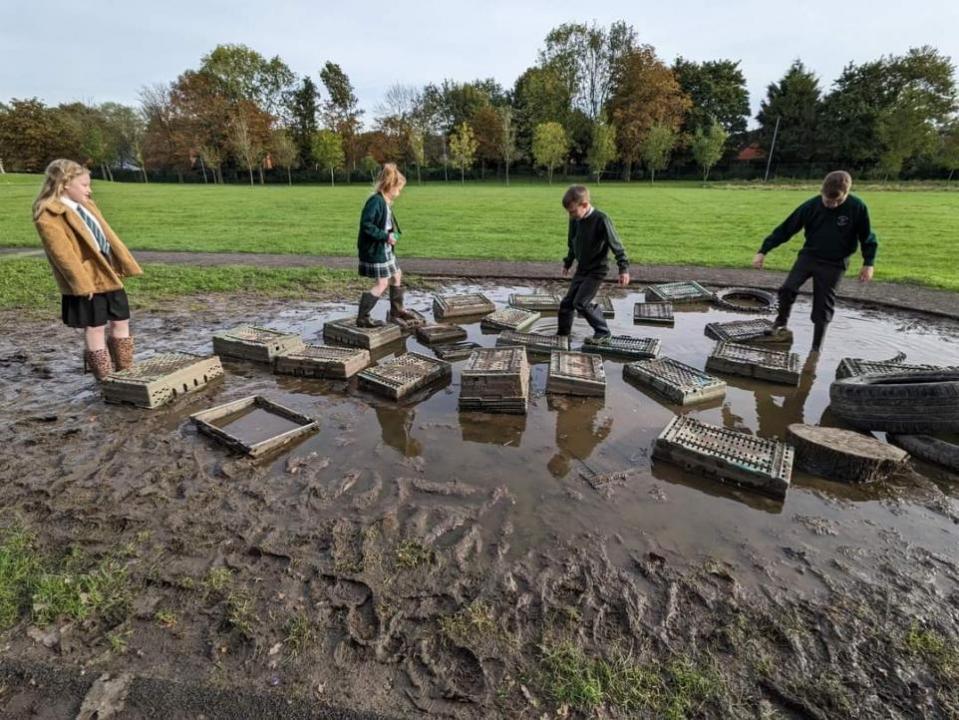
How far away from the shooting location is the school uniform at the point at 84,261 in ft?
14.6

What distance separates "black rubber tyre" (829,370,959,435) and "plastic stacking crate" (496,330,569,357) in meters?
2.88

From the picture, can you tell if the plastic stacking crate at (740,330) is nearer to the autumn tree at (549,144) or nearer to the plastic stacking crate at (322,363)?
the plastic stacking crate at (322,363)

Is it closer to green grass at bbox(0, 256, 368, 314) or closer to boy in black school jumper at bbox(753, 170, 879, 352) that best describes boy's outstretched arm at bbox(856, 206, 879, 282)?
boy in black school jumper at bbox(753, 170, 879, 352)

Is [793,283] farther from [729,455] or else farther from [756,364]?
[729,455]

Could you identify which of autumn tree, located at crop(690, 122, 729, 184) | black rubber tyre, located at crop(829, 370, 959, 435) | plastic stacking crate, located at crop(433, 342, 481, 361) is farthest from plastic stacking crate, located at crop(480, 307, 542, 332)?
autumn tree, located at crop(690, 122, 729, 184)

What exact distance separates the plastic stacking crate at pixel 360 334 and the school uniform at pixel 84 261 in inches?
92.8

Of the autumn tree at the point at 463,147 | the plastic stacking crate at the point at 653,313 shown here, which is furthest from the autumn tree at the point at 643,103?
the plastic stacking crate at the point at 653,313

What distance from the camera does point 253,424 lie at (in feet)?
15.5

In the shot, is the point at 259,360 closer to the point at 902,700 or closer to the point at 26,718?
the point at 26,718

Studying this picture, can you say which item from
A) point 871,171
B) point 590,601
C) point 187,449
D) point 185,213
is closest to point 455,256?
point 187,449

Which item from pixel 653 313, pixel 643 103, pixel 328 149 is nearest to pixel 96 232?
pixel 653 313

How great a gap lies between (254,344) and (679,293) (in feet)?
23.0

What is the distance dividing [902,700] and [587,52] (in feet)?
242

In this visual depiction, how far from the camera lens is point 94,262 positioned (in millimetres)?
4785
